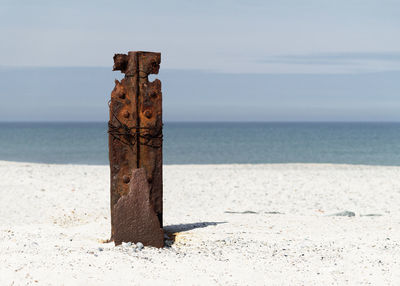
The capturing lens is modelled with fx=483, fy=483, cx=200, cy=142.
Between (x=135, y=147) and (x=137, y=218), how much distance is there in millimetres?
925

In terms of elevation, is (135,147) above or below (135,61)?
below

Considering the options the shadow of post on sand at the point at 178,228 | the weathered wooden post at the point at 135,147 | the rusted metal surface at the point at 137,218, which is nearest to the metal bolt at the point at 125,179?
the weathered wooden post at the point at 135,147

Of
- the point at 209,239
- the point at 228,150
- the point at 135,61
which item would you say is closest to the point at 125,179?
the point at 209,239

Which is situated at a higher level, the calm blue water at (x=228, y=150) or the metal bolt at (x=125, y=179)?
the metal bolt at (x=125, y=179)

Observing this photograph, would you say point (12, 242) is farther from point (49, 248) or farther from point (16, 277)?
point (16, 277)

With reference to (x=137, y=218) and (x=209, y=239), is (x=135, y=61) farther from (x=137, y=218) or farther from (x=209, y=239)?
(x=209, y=239)

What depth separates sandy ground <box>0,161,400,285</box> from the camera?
516 centimetres

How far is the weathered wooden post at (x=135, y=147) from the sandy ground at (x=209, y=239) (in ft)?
1.03

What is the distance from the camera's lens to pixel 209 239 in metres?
6.69

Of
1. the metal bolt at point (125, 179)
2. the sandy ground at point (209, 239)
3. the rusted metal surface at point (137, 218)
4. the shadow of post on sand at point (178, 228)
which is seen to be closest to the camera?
the sandy ground at point (209, 239)

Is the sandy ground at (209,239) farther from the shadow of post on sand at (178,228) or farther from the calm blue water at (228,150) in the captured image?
the calm blue water at (228,150)

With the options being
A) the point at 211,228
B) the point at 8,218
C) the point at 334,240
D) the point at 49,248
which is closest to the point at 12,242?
the point at 49,248

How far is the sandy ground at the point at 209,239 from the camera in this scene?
5.16 m

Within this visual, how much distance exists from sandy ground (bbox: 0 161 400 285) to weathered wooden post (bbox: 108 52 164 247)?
1.03ft
